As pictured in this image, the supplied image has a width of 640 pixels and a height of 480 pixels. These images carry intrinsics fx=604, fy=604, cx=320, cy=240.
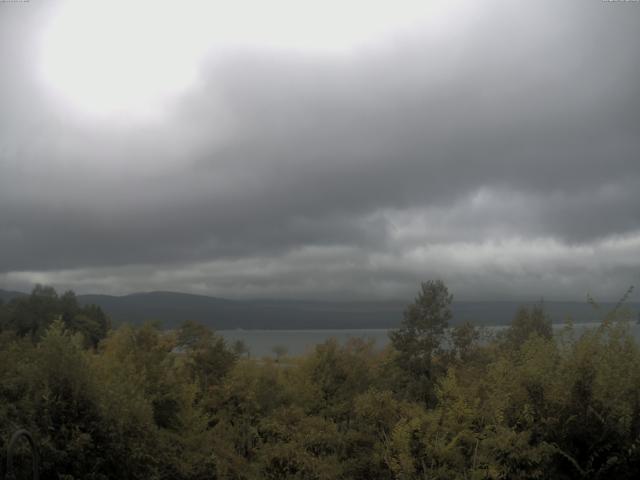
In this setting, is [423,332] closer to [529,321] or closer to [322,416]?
[322,416]

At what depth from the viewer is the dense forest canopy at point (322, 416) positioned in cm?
1248

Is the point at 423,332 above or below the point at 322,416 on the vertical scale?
above

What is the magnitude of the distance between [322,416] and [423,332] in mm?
8883

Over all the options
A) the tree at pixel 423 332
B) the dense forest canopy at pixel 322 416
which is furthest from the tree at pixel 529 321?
the dense forest canopy at pixel 322 416

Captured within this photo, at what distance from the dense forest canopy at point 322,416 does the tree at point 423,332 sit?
335 cm

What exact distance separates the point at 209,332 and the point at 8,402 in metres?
17.9

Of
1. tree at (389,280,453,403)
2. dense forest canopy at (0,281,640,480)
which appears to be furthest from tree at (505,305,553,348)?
dense forest canopy at (0,281,640,480)

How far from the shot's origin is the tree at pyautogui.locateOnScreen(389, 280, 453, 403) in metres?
28.7

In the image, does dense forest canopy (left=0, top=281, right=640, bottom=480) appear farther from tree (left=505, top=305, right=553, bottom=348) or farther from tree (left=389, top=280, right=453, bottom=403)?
tree (left=505, top=305, right=553, bottom=348)

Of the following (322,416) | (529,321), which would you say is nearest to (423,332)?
(322,416)

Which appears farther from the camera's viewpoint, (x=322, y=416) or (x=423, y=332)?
(x=423, y=332)

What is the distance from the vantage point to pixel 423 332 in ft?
97.8

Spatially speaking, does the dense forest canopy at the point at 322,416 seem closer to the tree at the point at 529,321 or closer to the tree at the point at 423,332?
the tree at the point at 423,332

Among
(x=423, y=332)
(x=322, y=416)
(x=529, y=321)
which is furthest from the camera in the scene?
(x=529, y=321)
